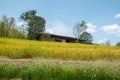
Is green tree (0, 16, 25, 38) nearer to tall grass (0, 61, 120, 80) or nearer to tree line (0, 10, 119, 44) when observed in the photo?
tree line (0, 10, 119, 44)

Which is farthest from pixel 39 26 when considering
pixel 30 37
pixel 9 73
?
pixel 9 73

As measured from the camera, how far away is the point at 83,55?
24781 millimetres

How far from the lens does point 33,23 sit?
6856 cm

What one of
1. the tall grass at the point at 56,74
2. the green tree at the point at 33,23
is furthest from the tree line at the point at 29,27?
the tall grass at the point at 56,74

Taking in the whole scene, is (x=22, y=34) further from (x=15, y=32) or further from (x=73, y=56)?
(x=73, y=56)

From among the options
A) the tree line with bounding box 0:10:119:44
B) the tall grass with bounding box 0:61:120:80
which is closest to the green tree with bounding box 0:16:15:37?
the tree line with bounding box 0:10:119:44

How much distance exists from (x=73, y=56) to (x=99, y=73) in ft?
51.4

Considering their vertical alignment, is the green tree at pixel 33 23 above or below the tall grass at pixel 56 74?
above

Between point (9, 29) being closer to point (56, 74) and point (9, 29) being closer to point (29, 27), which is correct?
point (29, 27)

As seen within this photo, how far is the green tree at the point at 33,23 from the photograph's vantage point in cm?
6588

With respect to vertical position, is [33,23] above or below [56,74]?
above

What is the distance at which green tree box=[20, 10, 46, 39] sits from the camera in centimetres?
6588

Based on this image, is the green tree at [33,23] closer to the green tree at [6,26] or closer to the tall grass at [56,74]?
the green tree at [6,26]

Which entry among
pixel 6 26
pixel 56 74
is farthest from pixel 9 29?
pixel 56 74
